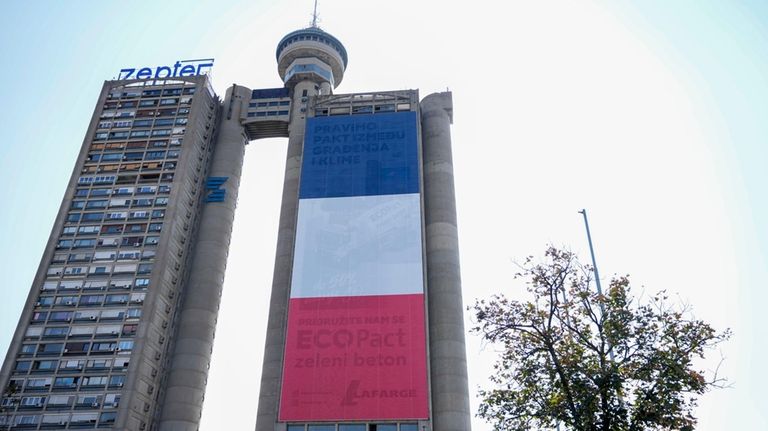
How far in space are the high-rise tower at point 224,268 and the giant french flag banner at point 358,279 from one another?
0.69 ft

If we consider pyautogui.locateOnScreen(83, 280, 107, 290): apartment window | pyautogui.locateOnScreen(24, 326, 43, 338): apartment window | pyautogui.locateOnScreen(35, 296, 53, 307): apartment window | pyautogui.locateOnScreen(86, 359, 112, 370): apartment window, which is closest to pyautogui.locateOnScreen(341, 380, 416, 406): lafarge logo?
pyautogui.locateOnScreen(86, 359, 112, 370): apartment window

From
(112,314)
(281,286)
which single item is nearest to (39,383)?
(112,314)

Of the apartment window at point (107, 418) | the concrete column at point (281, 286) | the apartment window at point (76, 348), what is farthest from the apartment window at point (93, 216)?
the apartment window at point (107, 418)

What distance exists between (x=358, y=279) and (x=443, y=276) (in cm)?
1440

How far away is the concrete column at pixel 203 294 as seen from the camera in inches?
3511

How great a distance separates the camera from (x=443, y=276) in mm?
90875

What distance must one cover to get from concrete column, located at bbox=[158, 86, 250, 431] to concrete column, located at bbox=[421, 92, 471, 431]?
37.0 metres

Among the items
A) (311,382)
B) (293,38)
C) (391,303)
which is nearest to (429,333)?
(391,303)

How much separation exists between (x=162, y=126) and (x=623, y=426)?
9848cm

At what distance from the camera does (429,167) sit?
103125 millimetres

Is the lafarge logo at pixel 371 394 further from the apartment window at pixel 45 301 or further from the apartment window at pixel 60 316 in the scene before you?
the apartment window at pixel 45 301

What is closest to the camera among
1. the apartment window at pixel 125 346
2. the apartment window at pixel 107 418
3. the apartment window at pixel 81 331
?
the apartment window at pixel 107 418

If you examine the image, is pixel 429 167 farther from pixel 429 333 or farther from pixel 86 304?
pixel 86 304

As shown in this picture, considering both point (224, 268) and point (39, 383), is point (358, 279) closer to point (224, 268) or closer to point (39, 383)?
point (224, 268)
